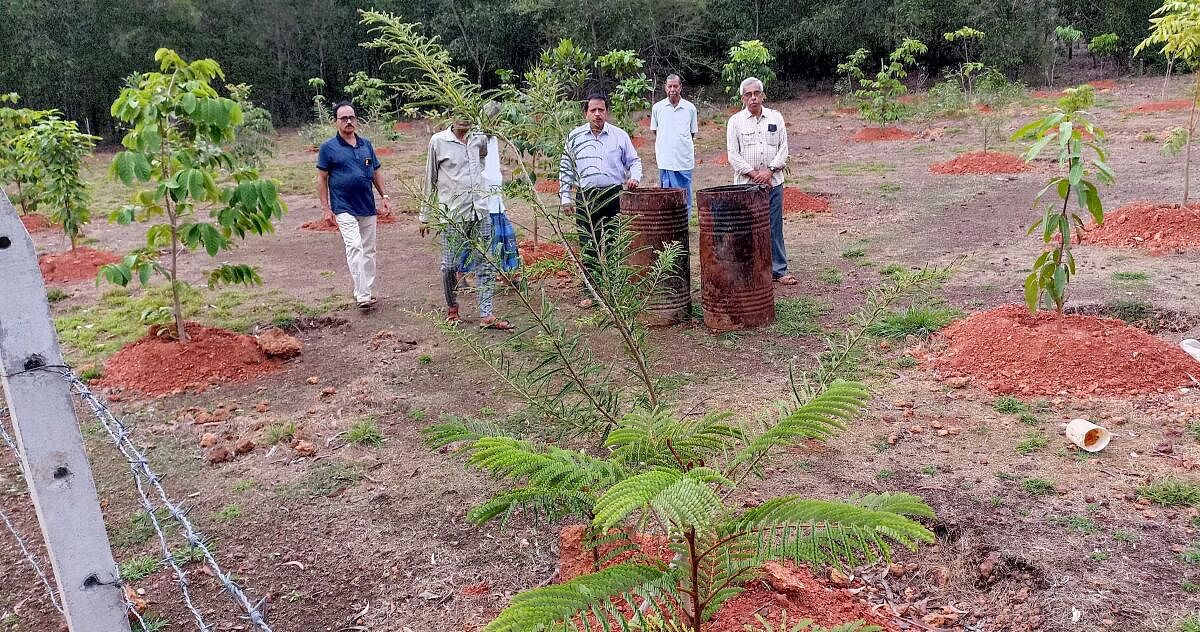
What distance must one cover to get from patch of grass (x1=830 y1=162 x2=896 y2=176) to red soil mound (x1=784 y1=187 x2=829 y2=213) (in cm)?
251

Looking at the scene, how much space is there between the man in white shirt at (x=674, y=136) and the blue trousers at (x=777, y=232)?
976 mm

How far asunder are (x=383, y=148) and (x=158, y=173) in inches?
584

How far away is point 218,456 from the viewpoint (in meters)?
4.69

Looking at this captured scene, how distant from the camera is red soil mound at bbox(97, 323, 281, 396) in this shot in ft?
19.1

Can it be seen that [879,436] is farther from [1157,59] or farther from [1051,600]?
[1157,59]

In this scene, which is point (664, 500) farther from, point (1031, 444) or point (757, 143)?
point (757, 143)

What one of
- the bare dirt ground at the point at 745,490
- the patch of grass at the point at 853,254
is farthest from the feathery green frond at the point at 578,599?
the patch of grass at the point at 853,254

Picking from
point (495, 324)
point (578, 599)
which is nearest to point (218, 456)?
point (495, 324)

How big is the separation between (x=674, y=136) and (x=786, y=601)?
19.0 feet

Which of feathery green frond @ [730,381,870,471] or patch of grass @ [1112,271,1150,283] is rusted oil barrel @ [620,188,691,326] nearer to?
patch of grass @ [1112,271,1150,283]

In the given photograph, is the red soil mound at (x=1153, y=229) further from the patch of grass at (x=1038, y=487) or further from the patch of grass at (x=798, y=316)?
the patch of grass at (x=1038, y=487)

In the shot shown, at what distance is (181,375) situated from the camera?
589cm

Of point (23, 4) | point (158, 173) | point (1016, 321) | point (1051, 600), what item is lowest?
point (1051, 600)

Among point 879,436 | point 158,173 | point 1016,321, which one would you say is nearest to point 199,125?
point 158,173
